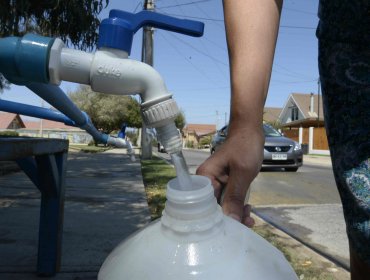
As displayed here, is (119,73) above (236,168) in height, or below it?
above

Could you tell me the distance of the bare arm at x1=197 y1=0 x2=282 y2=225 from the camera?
0.87 metres

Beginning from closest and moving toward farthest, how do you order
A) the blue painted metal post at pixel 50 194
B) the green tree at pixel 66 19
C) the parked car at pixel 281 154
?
the blue painted metal post at pixel 50 194 < the green tree at pixel 66 19 < the parked car at pixel 281 154

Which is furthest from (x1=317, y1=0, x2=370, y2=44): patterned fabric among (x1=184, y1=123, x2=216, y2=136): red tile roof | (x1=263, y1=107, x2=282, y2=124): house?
(x1=184, y1=123, x2=216, y2=136): red tile roof

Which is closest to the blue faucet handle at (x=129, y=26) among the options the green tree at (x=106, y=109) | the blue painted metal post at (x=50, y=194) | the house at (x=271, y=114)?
the blue painted metal post at (x=50, y=194)

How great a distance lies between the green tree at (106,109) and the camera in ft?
137

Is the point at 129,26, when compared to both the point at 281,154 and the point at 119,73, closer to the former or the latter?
the point at 119,73

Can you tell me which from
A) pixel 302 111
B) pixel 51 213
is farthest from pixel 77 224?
pixel 302 111

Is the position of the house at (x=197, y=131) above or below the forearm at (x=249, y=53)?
below

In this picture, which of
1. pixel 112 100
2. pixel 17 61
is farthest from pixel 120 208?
pixel 112 100

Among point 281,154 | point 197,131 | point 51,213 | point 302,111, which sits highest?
point 302,111

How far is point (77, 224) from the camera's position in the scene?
4023 millimetres

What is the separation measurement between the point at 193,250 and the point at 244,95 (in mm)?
441

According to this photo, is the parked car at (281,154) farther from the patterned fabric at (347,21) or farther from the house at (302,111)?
the house at (302,111)

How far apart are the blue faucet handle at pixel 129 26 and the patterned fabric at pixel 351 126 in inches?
15.7
